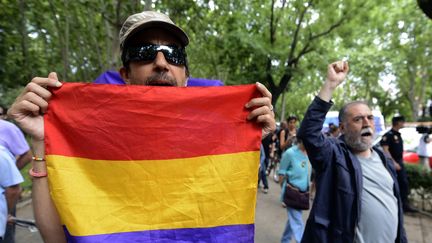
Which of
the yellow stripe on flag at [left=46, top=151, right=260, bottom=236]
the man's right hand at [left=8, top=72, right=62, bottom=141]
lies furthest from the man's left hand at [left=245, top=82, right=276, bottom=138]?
the man's right hand at [left=8, top=72, right=62, bottom=141]

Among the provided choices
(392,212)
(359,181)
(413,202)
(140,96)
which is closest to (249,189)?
(140,96)

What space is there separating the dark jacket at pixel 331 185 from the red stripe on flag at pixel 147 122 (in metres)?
1.22

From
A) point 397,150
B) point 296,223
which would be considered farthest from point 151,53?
point 397,150

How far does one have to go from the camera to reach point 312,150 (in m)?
2.78

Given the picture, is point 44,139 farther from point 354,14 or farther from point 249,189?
point 354,14

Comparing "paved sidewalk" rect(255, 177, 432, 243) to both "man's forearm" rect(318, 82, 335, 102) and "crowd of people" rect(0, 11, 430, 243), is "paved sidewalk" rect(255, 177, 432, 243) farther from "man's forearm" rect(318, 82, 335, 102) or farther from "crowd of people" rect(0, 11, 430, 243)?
"man's forearm" rect(318, 82, 335, 102)

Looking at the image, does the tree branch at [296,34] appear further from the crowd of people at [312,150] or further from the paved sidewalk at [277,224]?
the crowd of people at [312,150]

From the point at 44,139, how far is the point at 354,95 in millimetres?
45490

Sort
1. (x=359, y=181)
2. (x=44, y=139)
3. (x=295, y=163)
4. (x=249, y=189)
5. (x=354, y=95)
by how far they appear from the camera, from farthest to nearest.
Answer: (x=354, y=95)
(x=295, y=163)
(x=359, y=181)
(x=249, y=189)
(x=44, y=139)

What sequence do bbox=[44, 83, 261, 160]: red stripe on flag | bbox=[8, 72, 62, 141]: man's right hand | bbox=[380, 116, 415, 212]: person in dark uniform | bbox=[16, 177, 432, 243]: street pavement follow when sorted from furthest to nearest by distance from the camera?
bbox=[380, 116, 415, 212]: person in dark uniform → bbox=[16, 177, 432, 243]: street pavement → bbox=[44, 83, 261, 160]: red stripe on flag → bbox=[8, 72, 62, 141]: man's right hand

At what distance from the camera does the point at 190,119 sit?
1634mm

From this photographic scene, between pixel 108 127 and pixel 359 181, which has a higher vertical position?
pixel 108 127

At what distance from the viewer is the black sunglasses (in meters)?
1.69

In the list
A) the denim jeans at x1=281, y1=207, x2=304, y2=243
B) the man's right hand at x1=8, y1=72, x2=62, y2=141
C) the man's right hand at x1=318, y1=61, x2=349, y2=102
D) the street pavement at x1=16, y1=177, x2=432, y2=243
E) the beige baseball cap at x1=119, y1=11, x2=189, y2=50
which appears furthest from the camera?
the street pavement at x1=16, y1=177, x2=432, y2=243
